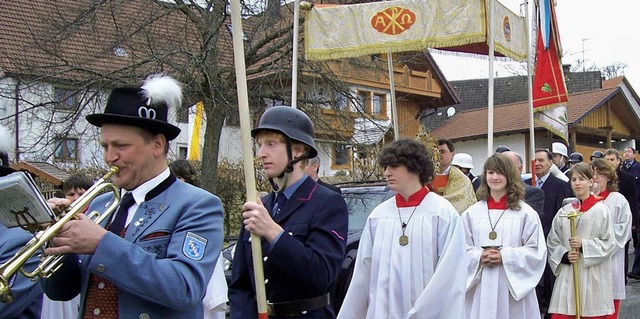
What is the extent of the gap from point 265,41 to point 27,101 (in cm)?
487

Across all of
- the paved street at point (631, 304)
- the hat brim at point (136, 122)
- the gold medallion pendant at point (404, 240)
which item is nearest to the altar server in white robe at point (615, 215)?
the paved street at point (631, 304)

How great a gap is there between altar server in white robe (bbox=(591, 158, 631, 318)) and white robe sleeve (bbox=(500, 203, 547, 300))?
6.16 feet

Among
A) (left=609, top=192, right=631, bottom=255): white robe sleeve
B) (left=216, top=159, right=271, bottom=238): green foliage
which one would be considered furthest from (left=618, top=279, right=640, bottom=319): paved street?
(left=216, top=159, right=271, bottom=238): green foliage

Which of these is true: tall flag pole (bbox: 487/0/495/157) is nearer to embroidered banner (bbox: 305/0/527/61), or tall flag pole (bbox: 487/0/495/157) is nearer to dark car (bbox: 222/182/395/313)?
embroidered banner (bbox: 305/0/527/61)

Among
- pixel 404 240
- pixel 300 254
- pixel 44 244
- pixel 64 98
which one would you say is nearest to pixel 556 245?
pixel 404 240

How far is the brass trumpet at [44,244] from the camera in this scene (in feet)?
8.23

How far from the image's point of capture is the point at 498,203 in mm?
6309

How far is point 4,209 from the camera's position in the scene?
275 centimetres

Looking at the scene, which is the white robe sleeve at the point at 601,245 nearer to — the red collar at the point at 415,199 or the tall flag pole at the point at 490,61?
the tall flag pole at the point at 490,61

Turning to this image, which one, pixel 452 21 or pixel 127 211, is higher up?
pixel 452 21

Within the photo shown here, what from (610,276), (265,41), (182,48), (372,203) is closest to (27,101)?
(182,48)

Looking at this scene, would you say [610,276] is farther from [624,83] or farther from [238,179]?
[624,83]

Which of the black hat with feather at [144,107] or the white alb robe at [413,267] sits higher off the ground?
the black hat with feather at [144,107]

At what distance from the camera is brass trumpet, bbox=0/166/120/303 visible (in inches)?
98.8
